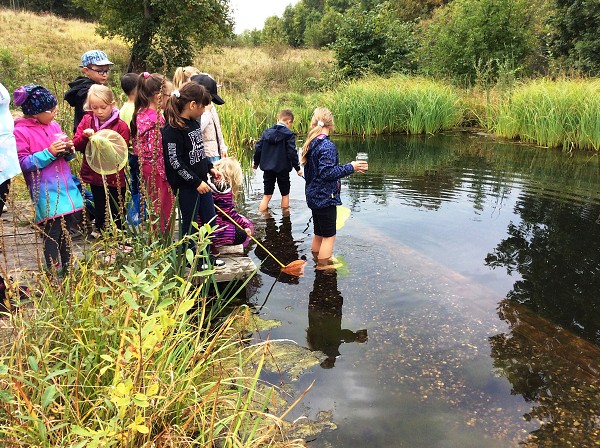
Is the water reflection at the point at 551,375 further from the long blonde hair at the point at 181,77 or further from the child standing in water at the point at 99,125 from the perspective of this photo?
the long blonde hair at the point at 181,77

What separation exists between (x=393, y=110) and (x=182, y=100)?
10532 mm

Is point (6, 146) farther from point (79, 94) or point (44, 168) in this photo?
point (79, 94)

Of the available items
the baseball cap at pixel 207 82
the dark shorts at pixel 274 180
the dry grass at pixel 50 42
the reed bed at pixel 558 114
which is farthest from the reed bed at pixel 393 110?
the dry grass at pixel 50 42

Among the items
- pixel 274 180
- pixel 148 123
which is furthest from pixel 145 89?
pixel 274 180

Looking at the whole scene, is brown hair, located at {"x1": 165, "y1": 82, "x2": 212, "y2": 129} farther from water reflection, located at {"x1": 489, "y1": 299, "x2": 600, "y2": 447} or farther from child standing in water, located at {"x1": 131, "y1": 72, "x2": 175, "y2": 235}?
water reflection, located at {"x1": 489, "y1": 299, "x2": 600, "y2": 447}

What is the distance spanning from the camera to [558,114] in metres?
10.7

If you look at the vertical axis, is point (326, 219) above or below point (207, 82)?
below

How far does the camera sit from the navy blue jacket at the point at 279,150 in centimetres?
610

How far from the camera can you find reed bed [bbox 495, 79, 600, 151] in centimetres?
1029

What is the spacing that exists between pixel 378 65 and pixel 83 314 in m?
18.5

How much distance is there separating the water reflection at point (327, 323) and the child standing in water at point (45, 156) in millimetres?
1883

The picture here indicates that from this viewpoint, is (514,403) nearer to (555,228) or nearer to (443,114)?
(555,228)

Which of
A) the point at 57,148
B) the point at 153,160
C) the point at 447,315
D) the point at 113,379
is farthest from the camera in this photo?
the point at 447,315

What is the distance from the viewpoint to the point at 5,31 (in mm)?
25031
